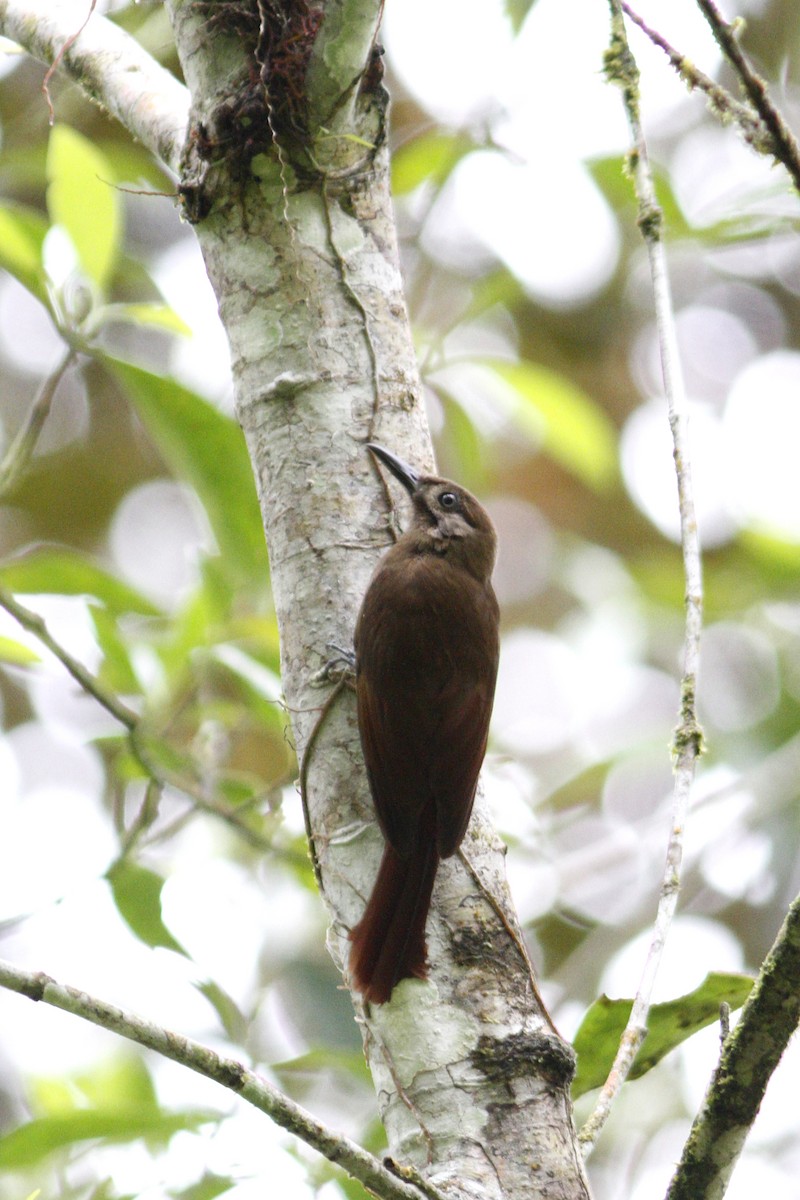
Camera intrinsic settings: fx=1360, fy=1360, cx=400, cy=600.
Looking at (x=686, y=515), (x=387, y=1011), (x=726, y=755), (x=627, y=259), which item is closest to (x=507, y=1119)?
(x=387, y=1011)

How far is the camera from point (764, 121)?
6.66 ft

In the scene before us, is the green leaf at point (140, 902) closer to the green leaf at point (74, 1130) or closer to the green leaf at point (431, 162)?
the green leaf at point (74, 1130)

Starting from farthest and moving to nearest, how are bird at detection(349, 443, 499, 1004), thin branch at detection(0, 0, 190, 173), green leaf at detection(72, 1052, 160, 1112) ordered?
1. green leaf at detection(72, 1052, 160, 1112)
2. thin branch at detection(0, 0, 190, 173)
3. bird at detection(349, 443, 499, 1004)

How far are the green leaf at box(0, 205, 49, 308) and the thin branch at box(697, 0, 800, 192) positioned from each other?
1.96m

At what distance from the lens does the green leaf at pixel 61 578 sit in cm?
363

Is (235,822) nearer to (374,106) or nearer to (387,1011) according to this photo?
(387,1011)

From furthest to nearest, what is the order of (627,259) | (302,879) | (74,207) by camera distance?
1. (627,259)
2. (302,879)
3. (74,207)

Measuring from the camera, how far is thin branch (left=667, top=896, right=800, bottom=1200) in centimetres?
187

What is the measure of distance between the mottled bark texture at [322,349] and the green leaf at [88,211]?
65 cm

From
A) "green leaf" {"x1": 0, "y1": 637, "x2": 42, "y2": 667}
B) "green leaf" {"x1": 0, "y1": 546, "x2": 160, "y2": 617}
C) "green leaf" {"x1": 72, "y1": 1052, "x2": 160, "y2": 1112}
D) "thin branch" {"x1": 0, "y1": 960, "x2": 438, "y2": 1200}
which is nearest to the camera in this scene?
"thin branch" {"x1": 0, "y1": 960, "x2": 438, "y2": 1200}

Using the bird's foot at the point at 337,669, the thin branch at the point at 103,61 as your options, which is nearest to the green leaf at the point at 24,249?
the thin branch at the point at 103,61

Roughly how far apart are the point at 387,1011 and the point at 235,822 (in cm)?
135

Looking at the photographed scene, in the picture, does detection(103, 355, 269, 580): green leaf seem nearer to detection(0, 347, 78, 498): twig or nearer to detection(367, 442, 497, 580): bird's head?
detection(0, 347, 78, 498): twig

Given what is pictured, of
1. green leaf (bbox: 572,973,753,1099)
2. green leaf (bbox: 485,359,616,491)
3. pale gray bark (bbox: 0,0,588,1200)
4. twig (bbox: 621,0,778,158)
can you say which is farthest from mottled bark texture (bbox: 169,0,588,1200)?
green leaf (bbox: 485,359,616,491)
